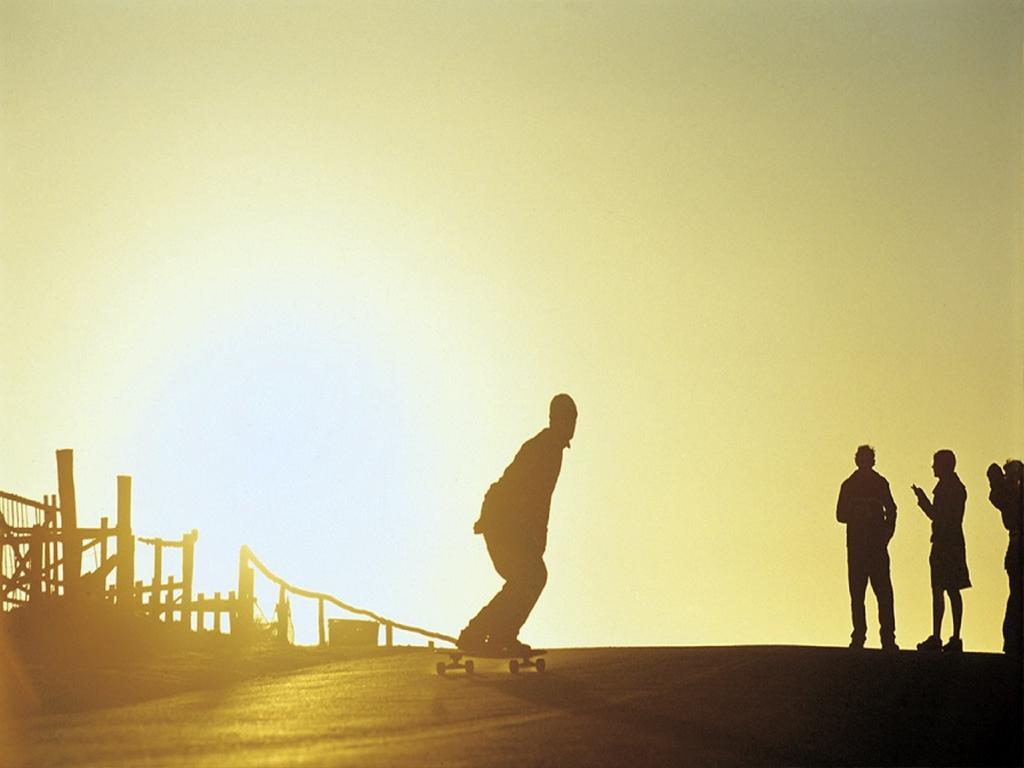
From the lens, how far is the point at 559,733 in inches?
479

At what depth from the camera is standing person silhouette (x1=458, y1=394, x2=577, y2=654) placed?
711 inches

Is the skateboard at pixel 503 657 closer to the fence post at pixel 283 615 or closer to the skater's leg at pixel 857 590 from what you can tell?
the skater's leg at pixel 857 590

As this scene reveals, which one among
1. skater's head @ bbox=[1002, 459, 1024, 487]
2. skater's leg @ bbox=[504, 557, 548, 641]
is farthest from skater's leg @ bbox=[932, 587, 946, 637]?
skater's leg @ bbox=[504, 557, 548, 641]

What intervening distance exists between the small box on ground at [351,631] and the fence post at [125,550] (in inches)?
200

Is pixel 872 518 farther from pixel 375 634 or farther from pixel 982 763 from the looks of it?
pixel 375 634

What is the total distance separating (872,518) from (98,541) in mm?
15623

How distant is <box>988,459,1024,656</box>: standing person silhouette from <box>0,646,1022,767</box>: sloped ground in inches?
63.3

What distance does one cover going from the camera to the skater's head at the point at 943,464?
2298 cm

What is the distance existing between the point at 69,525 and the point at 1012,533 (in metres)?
17.6

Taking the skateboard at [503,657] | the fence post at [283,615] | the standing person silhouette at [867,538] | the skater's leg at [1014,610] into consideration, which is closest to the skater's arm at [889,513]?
the standing person silhouette at [867,538]

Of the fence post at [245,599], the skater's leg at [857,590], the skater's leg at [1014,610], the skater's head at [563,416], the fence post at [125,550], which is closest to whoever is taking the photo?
the skater's head at [563,416]

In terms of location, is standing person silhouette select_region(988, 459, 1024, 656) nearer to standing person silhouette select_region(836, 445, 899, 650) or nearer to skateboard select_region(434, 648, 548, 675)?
standing person silhouette select_region(836, 445, 899, 650)

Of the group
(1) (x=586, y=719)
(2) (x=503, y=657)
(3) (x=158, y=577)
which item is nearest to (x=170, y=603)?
(3) (x=158, y=577)

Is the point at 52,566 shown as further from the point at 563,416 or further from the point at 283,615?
the point at 563,416
